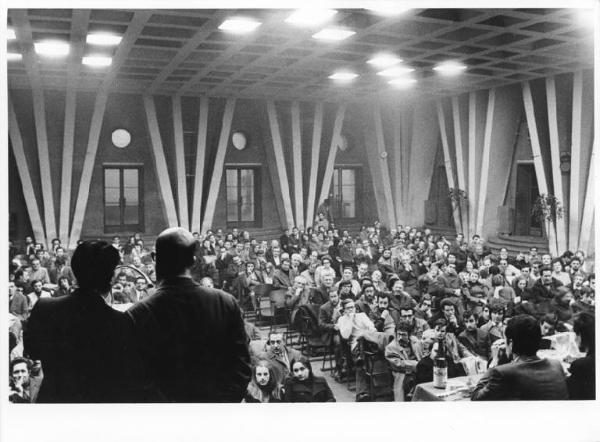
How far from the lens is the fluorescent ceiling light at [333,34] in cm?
707

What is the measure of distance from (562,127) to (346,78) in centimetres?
396

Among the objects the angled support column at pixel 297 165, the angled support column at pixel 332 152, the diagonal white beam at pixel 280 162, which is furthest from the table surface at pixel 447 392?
the angled support column at pixel 332 152

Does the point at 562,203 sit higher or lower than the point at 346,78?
lower

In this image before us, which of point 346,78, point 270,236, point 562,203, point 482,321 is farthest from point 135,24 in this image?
point 562,203

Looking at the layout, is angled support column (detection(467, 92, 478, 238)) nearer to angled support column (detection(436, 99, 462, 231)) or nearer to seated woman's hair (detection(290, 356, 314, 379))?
angled support column (detection(436, 99, 462, 231))

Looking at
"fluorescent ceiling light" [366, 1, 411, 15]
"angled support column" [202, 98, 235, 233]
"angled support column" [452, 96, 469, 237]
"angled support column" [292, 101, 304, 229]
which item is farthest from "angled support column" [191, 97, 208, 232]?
"angled support column" [452, 96, 469, 237]

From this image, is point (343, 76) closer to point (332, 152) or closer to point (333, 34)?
point (333, 34)

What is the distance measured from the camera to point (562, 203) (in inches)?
358

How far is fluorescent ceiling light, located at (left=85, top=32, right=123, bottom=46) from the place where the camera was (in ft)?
22.5

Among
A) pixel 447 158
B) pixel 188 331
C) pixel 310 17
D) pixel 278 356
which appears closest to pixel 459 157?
pixel 447 158
